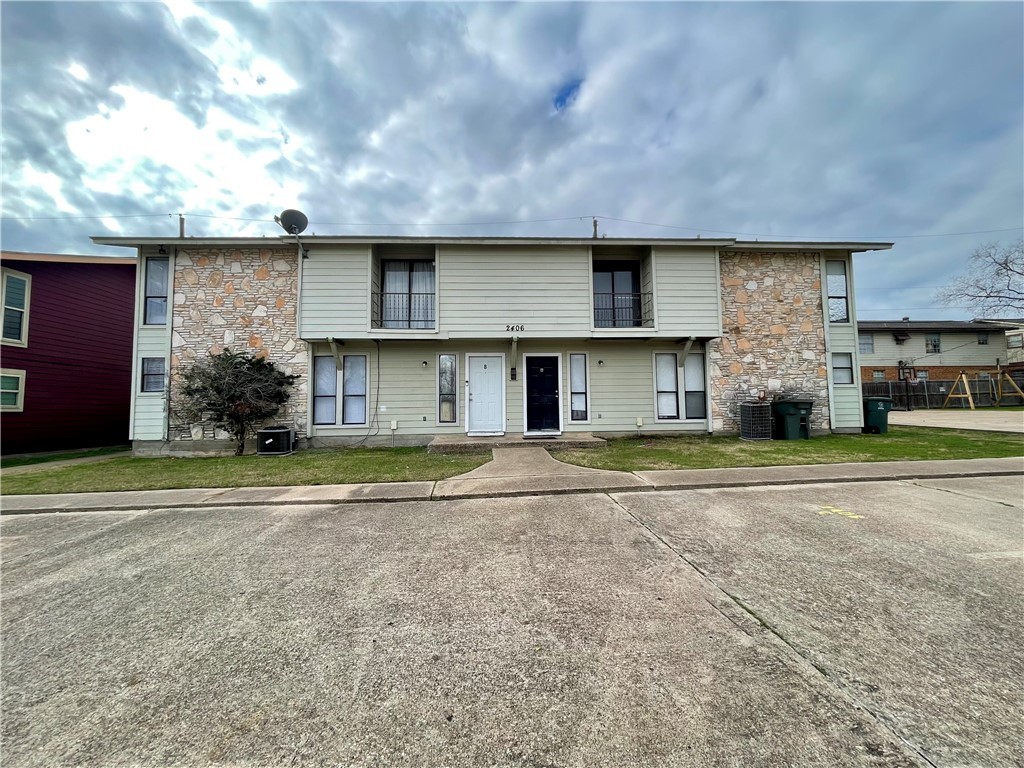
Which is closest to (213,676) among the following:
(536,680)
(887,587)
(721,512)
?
(536,680)

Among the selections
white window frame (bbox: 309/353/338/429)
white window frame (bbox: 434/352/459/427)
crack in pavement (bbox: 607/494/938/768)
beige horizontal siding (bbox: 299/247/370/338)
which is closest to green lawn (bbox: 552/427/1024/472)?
white window frame (bbox: 434/352/459/427)

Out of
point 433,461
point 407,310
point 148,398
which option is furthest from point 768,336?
point 148,398

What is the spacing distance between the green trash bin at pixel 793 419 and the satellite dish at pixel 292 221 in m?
14.5

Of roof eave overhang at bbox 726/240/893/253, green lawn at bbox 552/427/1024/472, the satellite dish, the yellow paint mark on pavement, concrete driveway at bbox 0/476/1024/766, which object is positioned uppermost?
the satellite dish

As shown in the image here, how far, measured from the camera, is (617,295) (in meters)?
12.1

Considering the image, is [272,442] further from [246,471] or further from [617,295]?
[617,295]

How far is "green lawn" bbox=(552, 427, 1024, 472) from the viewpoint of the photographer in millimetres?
7789

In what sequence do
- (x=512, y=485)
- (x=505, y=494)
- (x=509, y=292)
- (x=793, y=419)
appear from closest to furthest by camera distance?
(x=505, y=494) → (x=512, y=485) → (x=509, y=292) → (x=793, y=419)

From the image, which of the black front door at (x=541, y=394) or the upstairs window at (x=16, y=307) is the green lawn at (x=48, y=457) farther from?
the black front door at (x=541, y=394)

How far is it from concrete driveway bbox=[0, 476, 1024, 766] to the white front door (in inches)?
266

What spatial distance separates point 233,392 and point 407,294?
520 cm

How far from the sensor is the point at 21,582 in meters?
3.46

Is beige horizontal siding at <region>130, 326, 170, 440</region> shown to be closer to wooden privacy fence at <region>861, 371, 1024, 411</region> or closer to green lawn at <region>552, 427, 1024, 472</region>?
green lawn at <region>552, 427, 1024, 472</region>

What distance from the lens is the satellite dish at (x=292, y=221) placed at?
422 inches
